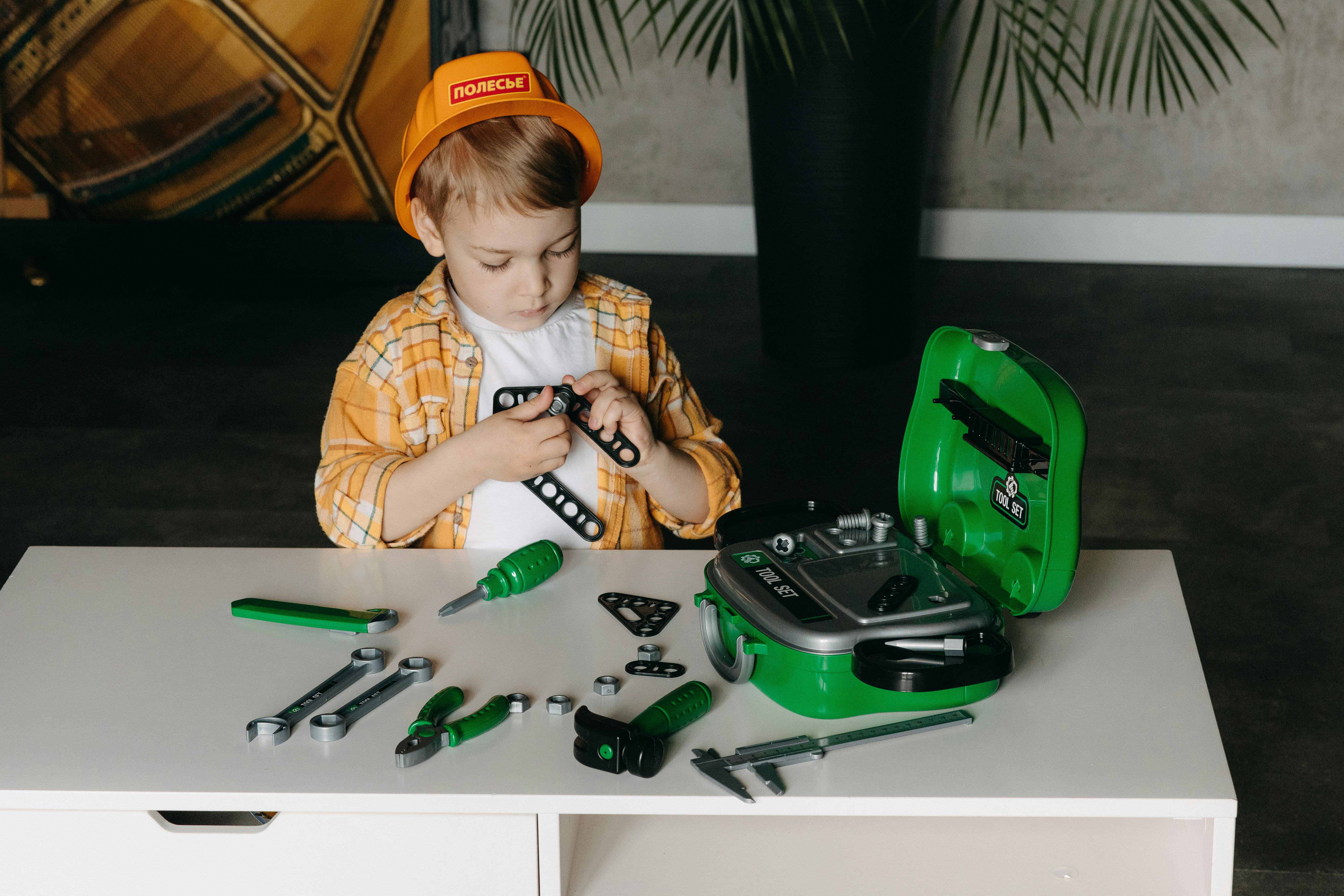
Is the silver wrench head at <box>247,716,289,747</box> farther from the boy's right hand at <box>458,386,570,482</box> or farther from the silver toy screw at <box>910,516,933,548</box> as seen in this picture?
the silver toy screw at <box>910,516,933,548</box>

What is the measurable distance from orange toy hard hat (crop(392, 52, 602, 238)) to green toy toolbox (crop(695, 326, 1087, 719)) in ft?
1.43

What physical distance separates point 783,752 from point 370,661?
13.8 inches

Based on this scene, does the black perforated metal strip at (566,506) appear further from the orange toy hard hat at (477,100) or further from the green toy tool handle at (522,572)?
the orange toy hard hat at (477,100)

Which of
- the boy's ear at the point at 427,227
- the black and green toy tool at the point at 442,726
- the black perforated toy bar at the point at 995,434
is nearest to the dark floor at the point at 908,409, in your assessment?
the black perforated toy bar at the point at 995,434

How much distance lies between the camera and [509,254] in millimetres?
1230

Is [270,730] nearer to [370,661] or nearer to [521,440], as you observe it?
[370,661]

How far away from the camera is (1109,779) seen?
881mm

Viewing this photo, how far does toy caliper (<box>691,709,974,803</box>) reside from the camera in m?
0.88

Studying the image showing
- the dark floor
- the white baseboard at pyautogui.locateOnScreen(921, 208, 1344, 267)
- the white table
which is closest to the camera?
the white table

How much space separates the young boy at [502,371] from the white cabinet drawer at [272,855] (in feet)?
1.40

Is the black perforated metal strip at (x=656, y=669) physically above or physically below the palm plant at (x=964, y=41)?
below

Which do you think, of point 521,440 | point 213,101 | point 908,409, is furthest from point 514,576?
point 213,101

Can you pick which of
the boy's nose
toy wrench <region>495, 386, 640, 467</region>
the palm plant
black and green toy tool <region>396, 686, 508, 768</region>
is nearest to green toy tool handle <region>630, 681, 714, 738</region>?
black and green toy tool <region>396, 686, 508, 768</region>

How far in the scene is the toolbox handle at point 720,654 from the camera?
1.00 meters
